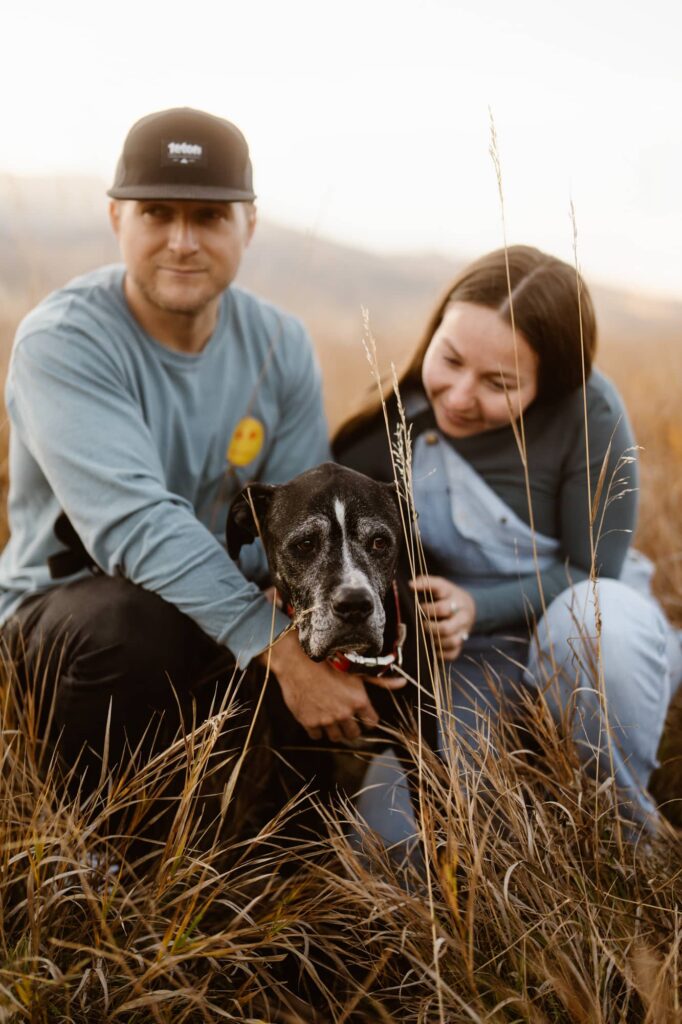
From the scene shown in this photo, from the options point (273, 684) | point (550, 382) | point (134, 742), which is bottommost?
point (134, 742)

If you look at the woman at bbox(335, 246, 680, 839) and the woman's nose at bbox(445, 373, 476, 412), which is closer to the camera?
the woman at bbox(335, 246, 680, 839)

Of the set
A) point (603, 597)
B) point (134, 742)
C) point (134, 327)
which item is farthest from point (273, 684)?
point (134, 327)

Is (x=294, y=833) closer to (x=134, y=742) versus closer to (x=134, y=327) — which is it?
(x=134, y=742)

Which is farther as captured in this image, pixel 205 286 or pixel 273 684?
pixel 205 286

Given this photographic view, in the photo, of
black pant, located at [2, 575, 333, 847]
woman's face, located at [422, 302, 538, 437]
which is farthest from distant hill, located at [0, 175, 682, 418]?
black pant, located at [2, 575, 333, 847]

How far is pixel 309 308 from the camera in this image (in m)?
9.16

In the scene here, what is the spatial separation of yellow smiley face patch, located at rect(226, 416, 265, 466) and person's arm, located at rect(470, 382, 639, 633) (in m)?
1.04

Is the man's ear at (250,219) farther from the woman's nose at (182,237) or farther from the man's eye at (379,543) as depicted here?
the man's eye at (379,543)

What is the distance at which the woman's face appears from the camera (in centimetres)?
284

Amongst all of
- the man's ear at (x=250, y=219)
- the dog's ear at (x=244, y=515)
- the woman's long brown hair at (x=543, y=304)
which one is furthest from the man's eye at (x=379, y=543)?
the man's ear at (x=250, y=219)

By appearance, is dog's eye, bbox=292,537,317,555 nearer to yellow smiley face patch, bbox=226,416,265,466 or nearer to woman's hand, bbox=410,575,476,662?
woman's hand, bbox=410,575,476,662

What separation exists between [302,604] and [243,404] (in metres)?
1.15

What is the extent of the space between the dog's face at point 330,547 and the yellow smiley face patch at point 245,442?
63cm

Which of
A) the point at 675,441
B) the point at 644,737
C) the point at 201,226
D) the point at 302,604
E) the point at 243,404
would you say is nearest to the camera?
the point at 302,604
